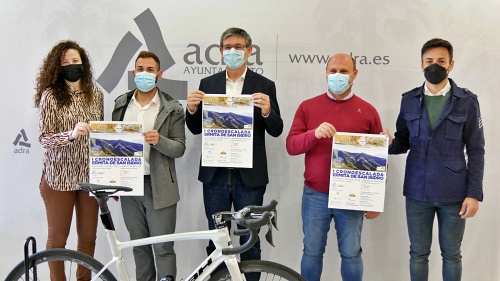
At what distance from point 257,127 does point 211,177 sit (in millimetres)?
419

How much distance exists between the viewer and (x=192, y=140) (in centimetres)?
315

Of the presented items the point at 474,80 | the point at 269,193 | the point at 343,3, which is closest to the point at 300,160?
the point at 269,193

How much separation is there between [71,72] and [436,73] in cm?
216

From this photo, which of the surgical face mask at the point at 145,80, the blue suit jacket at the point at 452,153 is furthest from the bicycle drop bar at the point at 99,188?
the blue suit jacket at the point at 452,153

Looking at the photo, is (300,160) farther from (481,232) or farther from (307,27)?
(481,232)

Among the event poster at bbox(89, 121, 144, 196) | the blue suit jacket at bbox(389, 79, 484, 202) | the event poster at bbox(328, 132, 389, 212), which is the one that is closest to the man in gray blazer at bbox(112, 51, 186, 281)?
the event poster at bbox(89, 121, 144, 196)

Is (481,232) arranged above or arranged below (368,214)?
below

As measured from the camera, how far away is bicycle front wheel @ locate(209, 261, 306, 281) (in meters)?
1.90

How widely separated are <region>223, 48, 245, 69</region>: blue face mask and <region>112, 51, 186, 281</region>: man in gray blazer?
1.37 feet

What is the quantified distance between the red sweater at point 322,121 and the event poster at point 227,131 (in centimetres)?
27

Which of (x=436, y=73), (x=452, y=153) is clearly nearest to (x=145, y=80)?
(x=436, y=73)

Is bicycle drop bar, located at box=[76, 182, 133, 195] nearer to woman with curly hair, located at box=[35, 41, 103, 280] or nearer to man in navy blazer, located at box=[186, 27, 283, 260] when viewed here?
woman with curly hair, located at box=[35, 41, 103, 280]

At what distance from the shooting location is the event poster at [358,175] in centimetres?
229

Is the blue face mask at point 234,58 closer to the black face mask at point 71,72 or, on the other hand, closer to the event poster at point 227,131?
the event poster at point 227,131
